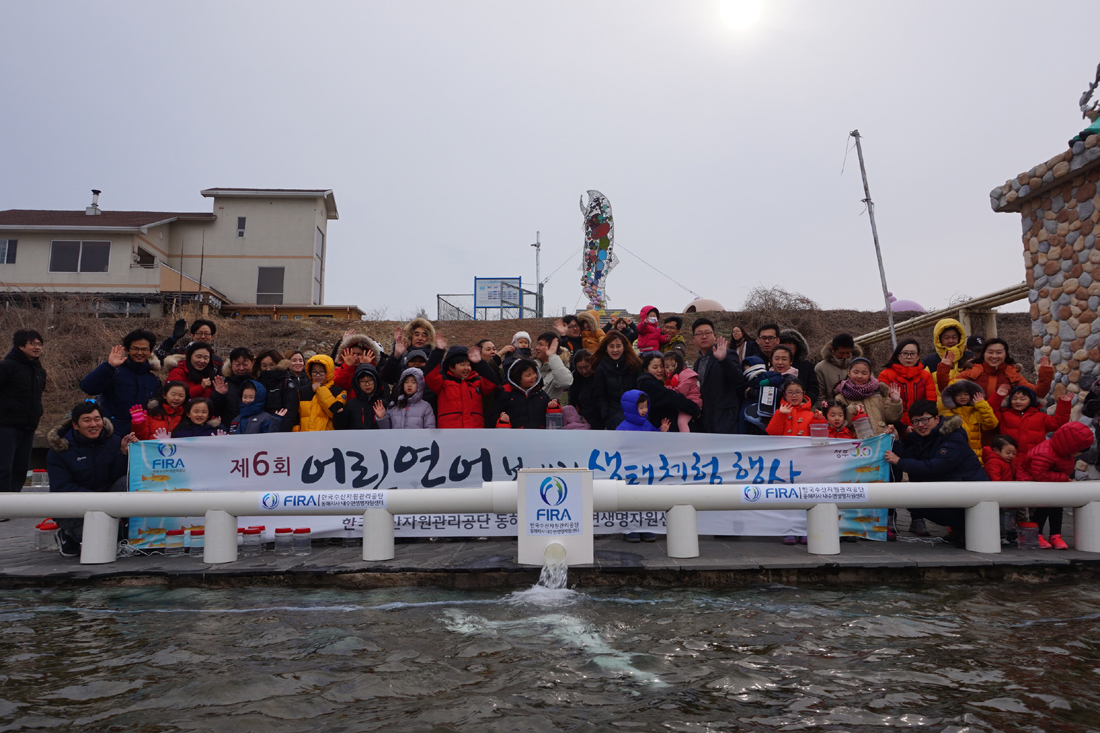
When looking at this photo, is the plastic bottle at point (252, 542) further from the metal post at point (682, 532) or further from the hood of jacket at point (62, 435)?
the metal post at point (682, 532)

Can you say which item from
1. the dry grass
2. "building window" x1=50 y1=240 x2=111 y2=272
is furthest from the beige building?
the dry grass

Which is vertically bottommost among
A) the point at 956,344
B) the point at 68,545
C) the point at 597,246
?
the point at 68,545

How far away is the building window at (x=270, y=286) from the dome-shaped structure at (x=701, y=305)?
17338 millimetres

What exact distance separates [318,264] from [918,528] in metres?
29.0

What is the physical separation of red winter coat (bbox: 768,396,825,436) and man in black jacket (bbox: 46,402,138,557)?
6.16m

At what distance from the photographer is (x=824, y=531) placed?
5738mm

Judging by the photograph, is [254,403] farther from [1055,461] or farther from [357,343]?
[1055,461]

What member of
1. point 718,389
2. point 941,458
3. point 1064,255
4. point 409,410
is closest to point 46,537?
point 409,410

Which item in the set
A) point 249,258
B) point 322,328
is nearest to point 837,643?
point 322,328

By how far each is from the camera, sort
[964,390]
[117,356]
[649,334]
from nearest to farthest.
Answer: [964,390] → [117,356] → [649,334]

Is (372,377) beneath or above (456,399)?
above

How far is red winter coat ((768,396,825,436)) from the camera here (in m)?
6.69

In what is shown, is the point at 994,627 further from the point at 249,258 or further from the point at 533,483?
the point at 249,258

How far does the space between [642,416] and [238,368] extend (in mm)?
4317
